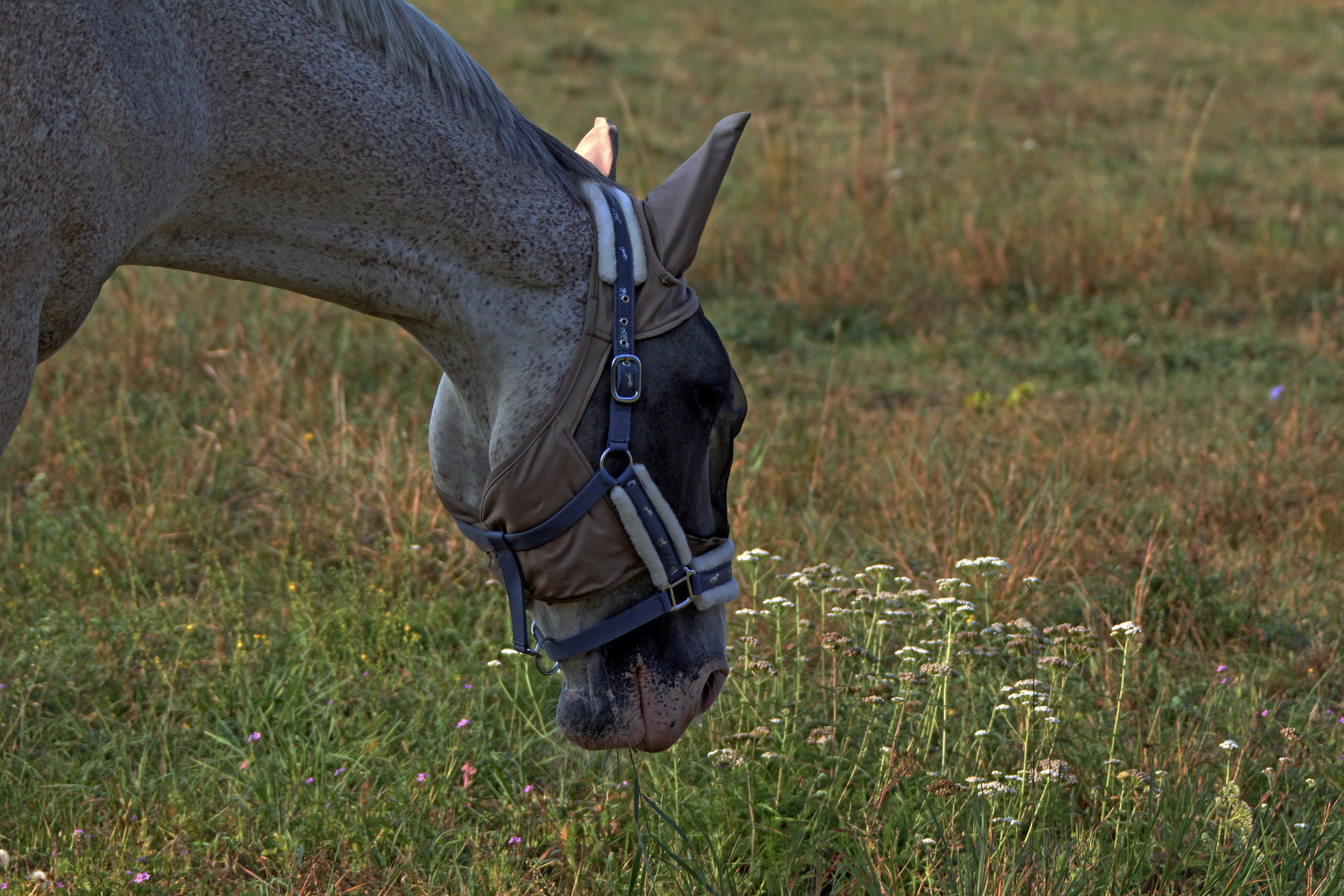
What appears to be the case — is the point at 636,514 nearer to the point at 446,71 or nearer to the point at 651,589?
the point at 651,589

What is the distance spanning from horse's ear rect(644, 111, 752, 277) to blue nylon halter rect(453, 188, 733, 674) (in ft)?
0.20

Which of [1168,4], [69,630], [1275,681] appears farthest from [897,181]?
[1168,4]

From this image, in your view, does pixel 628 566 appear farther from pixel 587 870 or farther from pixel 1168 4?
pixel 1168 4

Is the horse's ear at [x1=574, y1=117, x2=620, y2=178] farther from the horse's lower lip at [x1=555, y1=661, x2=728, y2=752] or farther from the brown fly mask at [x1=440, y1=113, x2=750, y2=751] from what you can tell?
the horse's lower lip at [x1=555, y1=661, x2=728, y2=752]

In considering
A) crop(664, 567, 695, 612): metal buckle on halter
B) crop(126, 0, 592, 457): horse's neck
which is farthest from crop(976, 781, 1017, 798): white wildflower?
crop(126, 0, 592, 457): horse's neck

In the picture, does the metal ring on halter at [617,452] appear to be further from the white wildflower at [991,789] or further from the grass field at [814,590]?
the white wildflower at [991,789]

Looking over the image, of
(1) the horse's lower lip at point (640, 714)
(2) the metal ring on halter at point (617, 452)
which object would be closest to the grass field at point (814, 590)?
(1) the horse's lower lip at point (640, 714)

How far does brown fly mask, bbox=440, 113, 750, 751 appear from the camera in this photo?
1946mm

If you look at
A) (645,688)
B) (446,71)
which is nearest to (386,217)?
(446,71)

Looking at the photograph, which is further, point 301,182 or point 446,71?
point 446,71

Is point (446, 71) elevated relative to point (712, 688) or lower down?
elevated

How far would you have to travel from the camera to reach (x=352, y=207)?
1922 mm

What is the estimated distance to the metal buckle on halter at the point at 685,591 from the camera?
2.06 meters

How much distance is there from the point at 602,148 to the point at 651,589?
2.84ft
